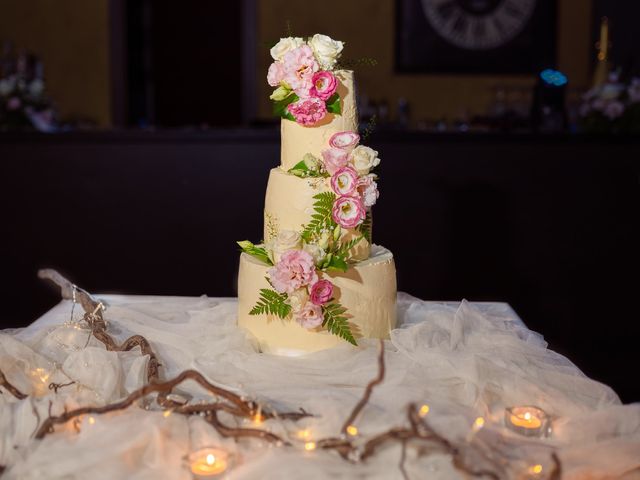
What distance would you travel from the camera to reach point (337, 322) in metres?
1.92

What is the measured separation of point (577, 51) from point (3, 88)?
4576 millimetres

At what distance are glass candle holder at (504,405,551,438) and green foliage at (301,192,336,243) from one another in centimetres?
61

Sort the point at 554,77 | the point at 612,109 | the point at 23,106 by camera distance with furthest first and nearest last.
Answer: the point at 23,106, the point at 612,109, the point at 554,77

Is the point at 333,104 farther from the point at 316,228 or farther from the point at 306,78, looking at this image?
the point at 316,228

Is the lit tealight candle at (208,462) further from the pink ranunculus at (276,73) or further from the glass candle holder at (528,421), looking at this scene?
the pink ranunculus at (276,73)

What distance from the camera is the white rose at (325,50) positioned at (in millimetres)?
1949

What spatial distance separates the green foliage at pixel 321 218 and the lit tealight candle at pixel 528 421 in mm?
612

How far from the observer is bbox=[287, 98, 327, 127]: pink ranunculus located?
194cm

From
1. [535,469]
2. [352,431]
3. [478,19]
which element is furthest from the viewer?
[478,19]

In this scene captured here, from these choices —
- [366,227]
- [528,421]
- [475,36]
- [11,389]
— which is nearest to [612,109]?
[366,227]

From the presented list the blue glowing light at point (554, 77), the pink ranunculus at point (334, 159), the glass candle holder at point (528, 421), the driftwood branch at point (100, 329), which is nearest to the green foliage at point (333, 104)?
the pink ranunculus at point (334, 159)

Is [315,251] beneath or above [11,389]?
above

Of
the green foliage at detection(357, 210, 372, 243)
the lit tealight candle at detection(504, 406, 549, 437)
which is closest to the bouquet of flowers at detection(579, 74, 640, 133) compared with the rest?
the green foliage at detection(357, 210, 372, 243)

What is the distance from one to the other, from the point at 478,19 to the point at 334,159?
5.23 metres
